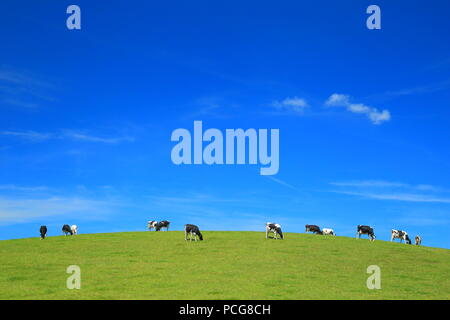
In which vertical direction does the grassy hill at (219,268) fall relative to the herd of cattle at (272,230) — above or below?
below

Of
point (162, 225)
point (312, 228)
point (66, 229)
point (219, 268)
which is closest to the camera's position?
point (219, 268)

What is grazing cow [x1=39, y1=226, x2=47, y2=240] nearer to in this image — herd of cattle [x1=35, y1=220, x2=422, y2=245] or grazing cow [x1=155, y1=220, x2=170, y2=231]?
herd of cattle [x1=35, y1=220, x2=422, y2=245]

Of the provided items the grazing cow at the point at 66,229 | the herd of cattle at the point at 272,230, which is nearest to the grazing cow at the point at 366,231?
the herd of cattle at the point at 272,230

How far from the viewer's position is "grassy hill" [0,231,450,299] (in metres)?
23.4

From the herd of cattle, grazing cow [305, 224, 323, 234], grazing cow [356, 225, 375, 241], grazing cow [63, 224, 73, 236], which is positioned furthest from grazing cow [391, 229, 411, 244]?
grazing cow [63, 224, 73, 236]

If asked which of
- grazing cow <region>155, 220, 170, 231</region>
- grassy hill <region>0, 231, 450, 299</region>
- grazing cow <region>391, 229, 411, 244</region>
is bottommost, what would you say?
grassy hill <region>0, 231, 450, 299</region>

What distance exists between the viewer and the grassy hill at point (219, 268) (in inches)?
923

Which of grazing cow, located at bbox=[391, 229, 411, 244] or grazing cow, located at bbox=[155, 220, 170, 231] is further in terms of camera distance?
grazing cow, located at bbox=[155, 220, 170, 231]

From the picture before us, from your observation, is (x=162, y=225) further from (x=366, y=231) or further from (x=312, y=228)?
(x=366, y=231)

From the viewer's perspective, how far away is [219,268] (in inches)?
1172

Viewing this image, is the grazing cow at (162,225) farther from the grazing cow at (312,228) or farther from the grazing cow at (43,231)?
the grazing cow at (312,228)

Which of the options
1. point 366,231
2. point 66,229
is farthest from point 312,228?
point 66,229
